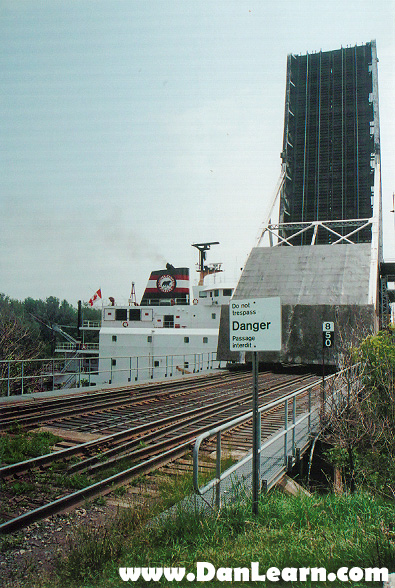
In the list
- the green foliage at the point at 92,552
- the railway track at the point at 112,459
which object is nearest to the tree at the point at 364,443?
the railway track at the point at 112,459

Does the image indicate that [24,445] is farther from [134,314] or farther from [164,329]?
[134,314]

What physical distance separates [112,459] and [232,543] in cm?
343

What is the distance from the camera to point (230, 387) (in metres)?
17.2

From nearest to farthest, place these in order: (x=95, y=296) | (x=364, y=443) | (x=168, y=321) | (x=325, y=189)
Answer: (x=364, y=443) < (x=325, y=189) < (x=168, y=321) < (x=95, y=296)

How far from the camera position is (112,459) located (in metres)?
7.20

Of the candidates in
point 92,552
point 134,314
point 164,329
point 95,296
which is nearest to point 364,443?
point 92,552

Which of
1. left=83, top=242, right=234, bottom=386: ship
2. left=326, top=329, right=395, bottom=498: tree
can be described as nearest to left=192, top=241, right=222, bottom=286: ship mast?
left=83, top=242, right=234, bottom=386: ship

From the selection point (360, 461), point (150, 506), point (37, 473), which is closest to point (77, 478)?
point (37, 473)

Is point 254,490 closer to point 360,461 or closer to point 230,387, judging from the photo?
point 360,461

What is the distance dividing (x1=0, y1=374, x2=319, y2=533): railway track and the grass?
3.63ft

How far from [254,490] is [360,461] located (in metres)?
5.31

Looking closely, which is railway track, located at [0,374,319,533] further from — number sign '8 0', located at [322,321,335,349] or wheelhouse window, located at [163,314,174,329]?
wheelhouse window, located at [163,314,174,329]

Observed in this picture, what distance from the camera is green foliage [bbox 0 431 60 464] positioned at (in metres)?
7.18

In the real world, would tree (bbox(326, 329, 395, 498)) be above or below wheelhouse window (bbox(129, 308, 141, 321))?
below
